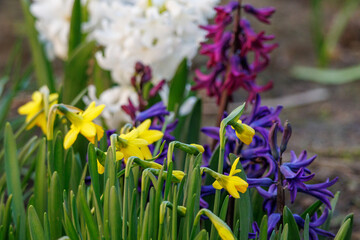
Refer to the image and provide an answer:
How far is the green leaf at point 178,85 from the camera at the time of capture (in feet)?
5.31

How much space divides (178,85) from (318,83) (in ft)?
5.81

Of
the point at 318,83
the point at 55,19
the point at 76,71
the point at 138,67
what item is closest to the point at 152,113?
the point at 138,67

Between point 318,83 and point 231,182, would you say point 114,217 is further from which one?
point 318,83

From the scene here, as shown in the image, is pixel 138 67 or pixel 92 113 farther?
pixel 138 67

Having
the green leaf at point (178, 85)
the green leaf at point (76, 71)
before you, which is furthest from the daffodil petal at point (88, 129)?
the green leaf at point (76, 71)

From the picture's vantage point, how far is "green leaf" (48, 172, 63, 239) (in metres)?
0.98

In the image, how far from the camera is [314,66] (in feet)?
11.3

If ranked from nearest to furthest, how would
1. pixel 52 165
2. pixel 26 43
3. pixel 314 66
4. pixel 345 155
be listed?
pixel 52 165 < pixel 345 155 < pixel 314 66 < pixel 26 43

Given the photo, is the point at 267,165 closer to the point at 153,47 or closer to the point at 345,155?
the point at 153,47

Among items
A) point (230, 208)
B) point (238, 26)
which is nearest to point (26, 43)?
point (238, 26)

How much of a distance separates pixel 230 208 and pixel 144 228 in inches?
10.1

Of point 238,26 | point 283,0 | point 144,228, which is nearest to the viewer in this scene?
point 144,228

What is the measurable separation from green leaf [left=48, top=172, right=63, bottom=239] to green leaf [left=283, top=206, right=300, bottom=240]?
40 cm

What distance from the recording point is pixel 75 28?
6.18ft
